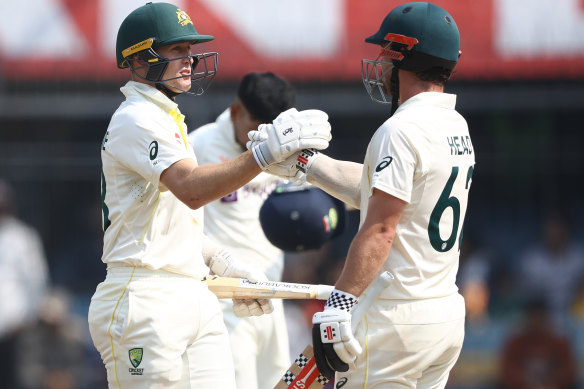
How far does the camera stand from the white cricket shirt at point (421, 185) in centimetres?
423

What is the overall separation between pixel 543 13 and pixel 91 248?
17.3ft

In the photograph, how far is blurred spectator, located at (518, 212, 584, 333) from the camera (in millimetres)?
9859

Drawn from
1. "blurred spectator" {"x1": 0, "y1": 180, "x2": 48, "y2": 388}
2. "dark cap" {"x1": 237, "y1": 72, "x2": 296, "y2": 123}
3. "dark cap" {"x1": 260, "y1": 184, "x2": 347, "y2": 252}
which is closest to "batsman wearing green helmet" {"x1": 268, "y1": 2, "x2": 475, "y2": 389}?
"dark cap" {"x1": 260, "y1": 184, "x2": 347, "y2": 252}

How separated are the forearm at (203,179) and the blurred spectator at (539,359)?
→ 563 cm

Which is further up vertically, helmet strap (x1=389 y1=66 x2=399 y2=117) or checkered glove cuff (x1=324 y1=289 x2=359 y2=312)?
helmet strap (x1=389 y1=66 x2=399 y2=117)

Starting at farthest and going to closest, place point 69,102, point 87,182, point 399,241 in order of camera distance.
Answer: point 87,182 < point 69,102 < point 399,241

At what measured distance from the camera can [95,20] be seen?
9852 millimetres

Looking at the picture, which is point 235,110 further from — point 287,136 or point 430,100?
point 430,100

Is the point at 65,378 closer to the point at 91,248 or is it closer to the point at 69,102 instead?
the point at 91,248

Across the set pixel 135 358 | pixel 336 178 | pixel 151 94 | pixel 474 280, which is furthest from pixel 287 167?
pixel 474 280

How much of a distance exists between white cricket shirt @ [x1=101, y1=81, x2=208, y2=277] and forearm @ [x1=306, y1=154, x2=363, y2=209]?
61 cm

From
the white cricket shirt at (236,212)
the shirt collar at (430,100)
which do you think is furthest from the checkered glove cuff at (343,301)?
the white cricket shirt at (236,212)

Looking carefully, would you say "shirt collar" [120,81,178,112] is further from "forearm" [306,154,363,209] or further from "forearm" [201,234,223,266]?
"forearm" [201,234,223,266]

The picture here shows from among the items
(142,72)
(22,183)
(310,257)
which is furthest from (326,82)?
(142,72)
